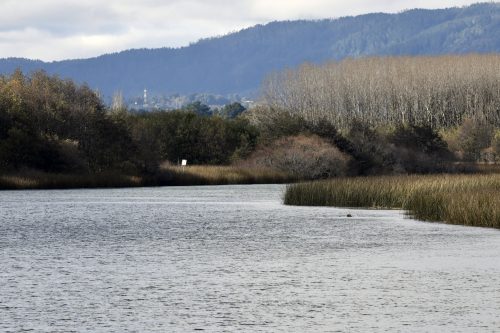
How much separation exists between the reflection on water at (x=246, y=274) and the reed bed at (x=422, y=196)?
0.89 meters

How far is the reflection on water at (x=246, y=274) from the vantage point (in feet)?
59.4

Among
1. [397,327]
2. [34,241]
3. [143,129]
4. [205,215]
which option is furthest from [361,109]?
[397,327]

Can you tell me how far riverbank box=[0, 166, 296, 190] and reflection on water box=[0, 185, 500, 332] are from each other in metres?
27.8

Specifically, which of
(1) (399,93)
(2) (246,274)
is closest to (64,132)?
(2) (246,274)

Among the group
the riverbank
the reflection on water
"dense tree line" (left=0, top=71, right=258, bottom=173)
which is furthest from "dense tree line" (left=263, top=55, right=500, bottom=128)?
the reflection on water

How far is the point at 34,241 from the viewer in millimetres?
31703

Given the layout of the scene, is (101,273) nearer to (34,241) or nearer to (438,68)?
(34,241)

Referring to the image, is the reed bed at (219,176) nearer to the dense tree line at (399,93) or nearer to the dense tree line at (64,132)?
the dense tree line at (64,132)

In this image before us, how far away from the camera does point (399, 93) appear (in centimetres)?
14262

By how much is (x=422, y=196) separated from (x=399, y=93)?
4056 inches

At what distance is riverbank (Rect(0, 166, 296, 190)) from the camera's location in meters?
69.8

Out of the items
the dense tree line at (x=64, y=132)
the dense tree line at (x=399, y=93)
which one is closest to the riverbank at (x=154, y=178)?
the dense tree line at (x=64, y=132)

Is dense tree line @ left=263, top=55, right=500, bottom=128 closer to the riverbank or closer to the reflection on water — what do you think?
the riverbank

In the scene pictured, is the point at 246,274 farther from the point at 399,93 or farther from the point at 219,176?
the point at 399,93
